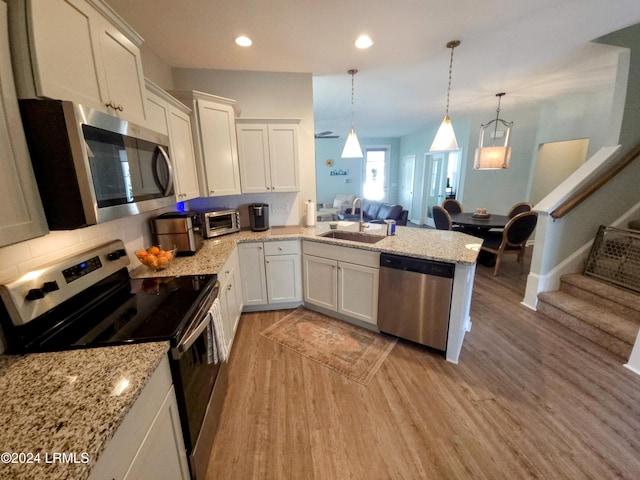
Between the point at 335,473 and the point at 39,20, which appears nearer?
the point at 39,20

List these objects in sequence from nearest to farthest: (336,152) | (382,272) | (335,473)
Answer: (335,473) → (382,272) → (336,152)

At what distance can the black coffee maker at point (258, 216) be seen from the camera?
2955mm

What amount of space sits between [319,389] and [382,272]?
1.07 m

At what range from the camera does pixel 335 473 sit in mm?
1384

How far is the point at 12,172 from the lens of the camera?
2.80ft

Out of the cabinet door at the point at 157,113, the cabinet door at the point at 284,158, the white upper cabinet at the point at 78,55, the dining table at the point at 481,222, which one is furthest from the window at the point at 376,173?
the white upper cabinet at the point at 78,55

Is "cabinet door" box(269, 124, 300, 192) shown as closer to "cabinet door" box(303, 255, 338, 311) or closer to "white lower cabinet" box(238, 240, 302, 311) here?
"white lower cabinet" box(238, 240, 302, 311)

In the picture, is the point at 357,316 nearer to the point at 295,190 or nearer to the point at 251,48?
the point at 295,190

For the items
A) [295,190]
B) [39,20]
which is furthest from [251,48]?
[39,20]

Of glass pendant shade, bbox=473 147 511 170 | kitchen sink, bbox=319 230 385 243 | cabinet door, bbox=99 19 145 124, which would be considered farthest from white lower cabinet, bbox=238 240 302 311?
glass pendant shade, bbox=473 147 511 170

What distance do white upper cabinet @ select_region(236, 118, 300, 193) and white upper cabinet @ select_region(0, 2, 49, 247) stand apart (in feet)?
6.67

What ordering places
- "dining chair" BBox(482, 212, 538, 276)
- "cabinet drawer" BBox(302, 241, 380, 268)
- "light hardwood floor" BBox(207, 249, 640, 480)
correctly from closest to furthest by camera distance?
"light hardwood floor" BBox(207, 249, 640, 480), "cabinet drawer" BBox(302, 241, 380, 268), "dining chair" BBox(482, 212, 538, 276)

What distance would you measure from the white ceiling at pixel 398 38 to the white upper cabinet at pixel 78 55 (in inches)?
28.6

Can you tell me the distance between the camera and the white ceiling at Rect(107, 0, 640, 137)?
6.09 ft
